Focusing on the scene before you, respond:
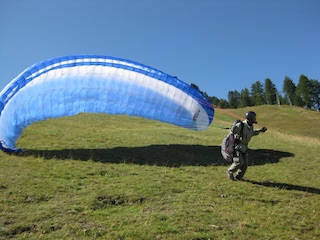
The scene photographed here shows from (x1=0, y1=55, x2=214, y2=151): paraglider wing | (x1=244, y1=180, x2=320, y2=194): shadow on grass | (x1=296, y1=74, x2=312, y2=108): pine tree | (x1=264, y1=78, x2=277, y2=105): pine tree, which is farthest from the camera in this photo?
(x1=264, y1=78, x2=277, y2=105): pine tree

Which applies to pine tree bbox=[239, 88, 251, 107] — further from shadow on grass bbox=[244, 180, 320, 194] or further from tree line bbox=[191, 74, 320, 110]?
shadow on grass bbox=[244, 180, 320, 194]

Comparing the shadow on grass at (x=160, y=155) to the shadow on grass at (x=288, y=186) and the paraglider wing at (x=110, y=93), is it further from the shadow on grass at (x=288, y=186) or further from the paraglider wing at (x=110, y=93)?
the shadow on grass at (x=288, y=186)

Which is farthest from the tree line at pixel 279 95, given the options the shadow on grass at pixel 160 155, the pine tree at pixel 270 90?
the shadow on grass at pixel 160 155

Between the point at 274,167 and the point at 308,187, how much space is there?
8.24ft

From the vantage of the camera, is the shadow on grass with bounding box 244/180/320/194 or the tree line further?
the tree line

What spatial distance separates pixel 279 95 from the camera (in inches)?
4321

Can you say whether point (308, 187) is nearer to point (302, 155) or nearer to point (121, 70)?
point (302, 155)

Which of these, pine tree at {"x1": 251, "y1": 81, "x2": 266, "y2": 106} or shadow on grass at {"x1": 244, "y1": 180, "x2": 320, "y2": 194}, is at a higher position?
pine tree at {"x1": 251, "y1": 81, "x2": 266, "y2": 106}

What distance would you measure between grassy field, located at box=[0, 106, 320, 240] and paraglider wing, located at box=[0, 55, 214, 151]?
161 cm

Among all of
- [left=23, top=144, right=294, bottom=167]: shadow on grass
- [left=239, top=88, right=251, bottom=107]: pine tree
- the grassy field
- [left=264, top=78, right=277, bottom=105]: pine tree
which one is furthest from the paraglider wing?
[left=239, top=88, right=251, bottom=107]: pine tree

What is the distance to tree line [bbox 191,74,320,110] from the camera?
92175 mm

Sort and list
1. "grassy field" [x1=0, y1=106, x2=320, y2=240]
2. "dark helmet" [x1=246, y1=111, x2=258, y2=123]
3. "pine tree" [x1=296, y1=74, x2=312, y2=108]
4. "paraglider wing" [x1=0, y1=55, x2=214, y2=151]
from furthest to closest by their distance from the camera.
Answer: "pine tree" [x1=296, y1=74, x2=312, y2=108], "paraglider wing" [x1=0, y1=55, x2=214, y2=151], "dark helmet" [x1=246, y1=111, x2=258, y2=123], "grassy field" [x1=0, y1=106, x2=320, y2=240]

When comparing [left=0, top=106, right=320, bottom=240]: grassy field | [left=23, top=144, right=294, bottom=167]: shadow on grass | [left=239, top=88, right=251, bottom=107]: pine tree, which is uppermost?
[left=239, top=88, right=251, bottom=107]: pine tree

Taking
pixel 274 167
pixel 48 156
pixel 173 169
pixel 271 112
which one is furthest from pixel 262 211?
pixel 271 112
